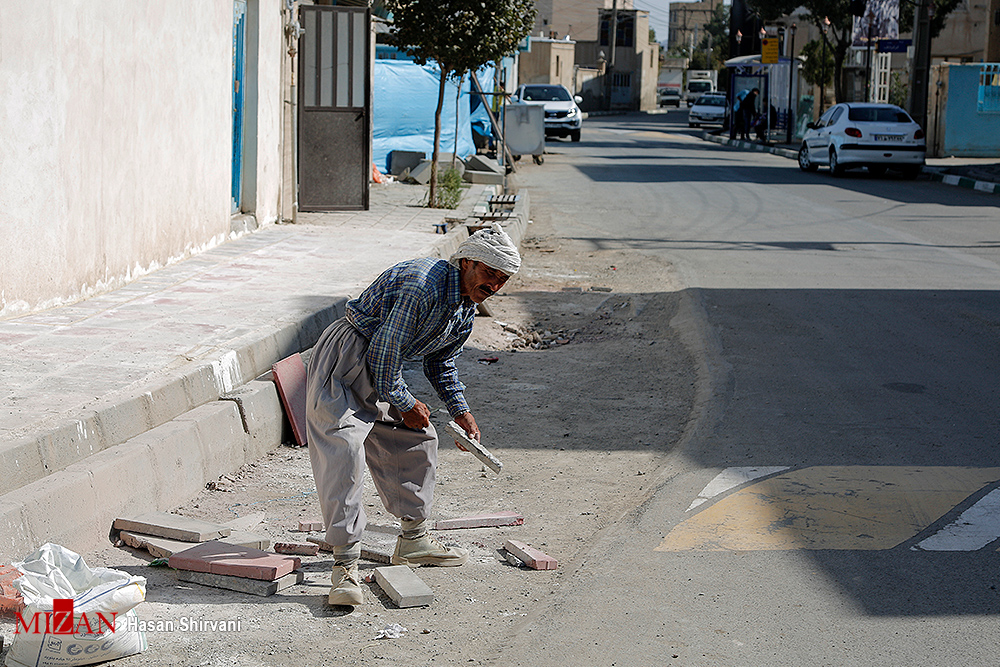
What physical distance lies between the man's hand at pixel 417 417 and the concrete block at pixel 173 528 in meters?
0.93

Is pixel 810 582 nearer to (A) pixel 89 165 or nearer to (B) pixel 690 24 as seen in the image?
(A) pixel 89 165

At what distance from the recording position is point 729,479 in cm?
514

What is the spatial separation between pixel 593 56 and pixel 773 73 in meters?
38.6

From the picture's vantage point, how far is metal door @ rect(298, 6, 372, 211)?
13.0 meters

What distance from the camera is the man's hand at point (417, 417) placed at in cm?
392

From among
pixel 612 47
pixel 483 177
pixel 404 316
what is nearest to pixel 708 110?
pixel 612 47

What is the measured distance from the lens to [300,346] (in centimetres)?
675

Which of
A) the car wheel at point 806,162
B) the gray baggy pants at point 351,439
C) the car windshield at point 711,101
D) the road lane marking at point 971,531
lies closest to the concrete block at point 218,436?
the gray baggy pants at point 351,439

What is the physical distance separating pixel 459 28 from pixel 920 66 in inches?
738

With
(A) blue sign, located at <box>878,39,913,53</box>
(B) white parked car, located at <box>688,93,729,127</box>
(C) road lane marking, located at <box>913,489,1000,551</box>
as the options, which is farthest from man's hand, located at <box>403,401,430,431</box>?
(B) white parked car, located at <box>688,93,729,127</box>

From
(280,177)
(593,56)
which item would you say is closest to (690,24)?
(593,56)

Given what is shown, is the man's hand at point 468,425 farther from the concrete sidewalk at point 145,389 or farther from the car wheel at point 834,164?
the car wheel at point 834,164

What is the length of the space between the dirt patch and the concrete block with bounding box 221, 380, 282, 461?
91 millimetres

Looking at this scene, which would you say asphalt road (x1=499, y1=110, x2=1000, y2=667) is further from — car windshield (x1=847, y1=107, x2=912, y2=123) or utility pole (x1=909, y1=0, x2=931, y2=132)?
utility pole (x1=909, y1=0, x2=931, y2=132)
